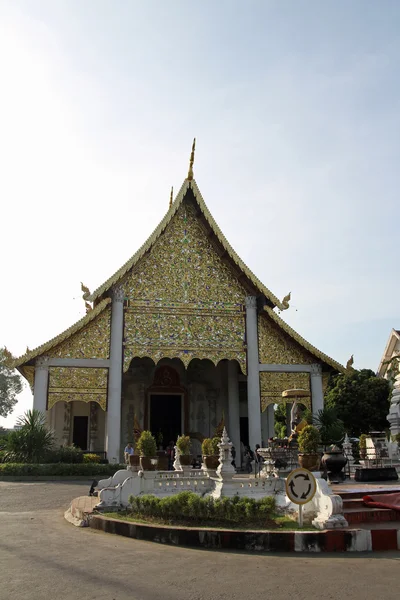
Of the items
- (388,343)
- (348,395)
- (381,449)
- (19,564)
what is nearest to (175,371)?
(381,449)

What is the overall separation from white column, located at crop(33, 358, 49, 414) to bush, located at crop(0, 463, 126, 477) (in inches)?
69.9

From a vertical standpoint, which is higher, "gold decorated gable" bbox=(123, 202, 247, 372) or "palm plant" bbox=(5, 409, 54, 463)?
"gold decorated gable" bbox=(123, 202, 247, 372)

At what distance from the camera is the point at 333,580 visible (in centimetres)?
461

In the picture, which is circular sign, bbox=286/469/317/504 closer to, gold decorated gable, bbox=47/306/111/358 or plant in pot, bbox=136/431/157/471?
plant in pot, bbox=136/431/157/471

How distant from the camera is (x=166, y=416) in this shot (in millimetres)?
19844

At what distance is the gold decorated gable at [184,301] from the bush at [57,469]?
3.06 m

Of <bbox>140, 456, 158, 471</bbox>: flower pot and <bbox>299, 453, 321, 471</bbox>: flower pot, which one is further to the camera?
<bbox>140, 456, 158, 471</bbox>: flower pot

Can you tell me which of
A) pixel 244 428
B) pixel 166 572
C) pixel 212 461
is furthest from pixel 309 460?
pixel 244 428

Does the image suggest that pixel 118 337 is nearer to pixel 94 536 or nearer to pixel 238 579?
pixel 94 536

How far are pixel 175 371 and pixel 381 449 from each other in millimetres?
8259

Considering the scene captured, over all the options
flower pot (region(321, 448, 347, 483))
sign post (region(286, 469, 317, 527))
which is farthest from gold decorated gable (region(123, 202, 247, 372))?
sign post (region(286, 469, 317, 527))

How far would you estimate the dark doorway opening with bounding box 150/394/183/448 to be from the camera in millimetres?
19562

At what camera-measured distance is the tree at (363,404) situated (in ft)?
111

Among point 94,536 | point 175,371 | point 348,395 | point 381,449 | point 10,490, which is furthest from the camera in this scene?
point 348,395
